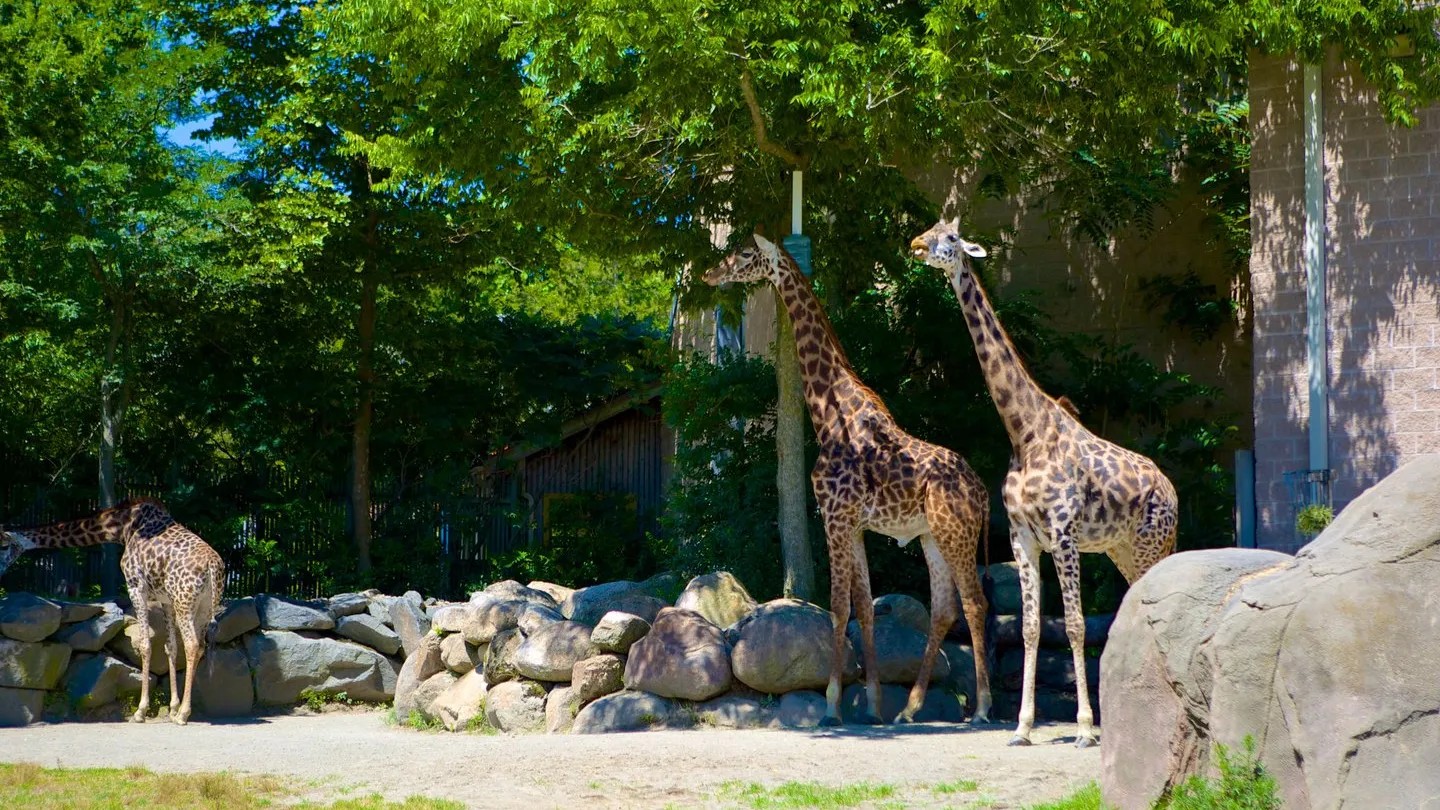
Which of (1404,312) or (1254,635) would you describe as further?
(1404,312)

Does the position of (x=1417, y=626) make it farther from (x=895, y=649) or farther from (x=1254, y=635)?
Answer: (x=895, y=649)

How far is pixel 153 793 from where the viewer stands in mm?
8086

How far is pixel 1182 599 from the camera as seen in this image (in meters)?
6.57

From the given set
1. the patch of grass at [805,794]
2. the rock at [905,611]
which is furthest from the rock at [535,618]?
the patch of grass at [805,794]

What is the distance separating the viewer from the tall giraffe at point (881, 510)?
10695 mm

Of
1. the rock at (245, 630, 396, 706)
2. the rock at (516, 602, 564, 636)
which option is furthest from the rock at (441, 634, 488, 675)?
the rock at (245, 630, 396, 706)

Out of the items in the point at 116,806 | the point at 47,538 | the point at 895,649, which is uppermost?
the point at 47,538

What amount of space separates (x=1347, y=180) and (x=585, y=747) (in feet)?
26.0

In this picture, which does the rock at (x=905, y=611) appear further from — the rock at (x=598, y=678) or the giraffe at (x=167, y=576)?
the giraffe at (x=167, y=576)

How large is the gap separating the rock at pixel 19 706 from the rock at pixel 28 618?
483mm

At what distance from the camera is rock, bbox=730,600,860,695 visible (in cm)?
1083

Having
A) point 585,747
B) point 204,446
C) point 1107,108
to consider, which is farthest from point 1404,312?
point 204,446

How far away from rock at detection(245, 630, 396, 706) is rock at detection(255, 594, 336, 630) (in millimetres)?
91

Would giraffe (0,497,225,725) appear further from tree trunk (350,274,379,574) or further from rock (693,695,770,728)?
rock (693,695,770,728)
